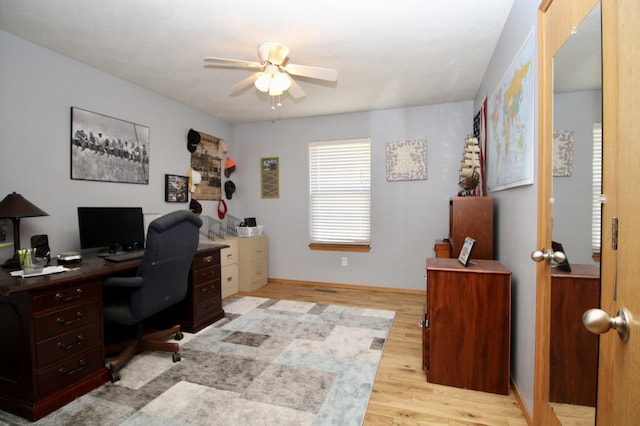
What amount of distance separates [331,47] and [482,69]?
1.51 meters

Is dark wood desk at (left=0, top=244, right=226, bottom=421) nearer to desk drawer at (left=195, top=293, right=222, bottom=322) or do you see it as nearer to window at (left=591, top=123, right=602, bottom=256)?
desk drawer at (left=195, top=293, right=222, bottom=322)

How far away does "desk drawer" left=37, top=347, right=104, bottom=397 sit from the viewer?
1740 mm

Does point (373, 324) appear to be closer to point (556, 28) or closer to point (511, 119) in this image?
point (511, 119)

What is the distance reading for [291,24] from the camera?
218cm

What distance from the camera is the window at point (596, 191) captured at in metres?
0.85

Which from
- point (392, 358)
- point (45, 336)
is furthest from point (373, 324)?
point (45, 336)

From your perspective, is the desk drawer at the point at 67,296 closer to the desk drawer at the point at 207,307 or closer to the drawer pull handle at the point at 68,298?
the drawer pull handle at the point at 68,298

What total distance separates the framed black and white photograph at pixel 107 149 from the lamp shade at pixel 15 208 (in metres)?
0.61

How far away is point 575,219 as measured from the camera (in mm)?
1088

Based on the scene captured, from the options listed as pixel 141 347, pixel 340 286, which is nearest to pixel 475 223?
pixel 340 286

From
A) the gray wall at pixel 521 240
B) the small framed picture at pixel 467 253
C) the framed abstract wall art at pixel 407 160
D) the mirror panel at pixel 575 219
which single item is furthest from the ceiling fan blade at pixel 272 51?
the framed abstract wall art at pixel 407 160

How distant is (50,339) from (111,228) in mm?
1137

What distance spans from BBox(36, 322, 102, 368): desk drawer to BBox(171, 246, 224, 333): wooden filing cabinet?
86 centimetres

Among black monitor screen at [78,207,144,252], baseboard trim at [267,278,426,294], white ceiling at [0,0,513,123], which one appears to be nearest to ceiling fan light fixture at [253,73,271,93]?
white ceiling at [0,0,513,123]
